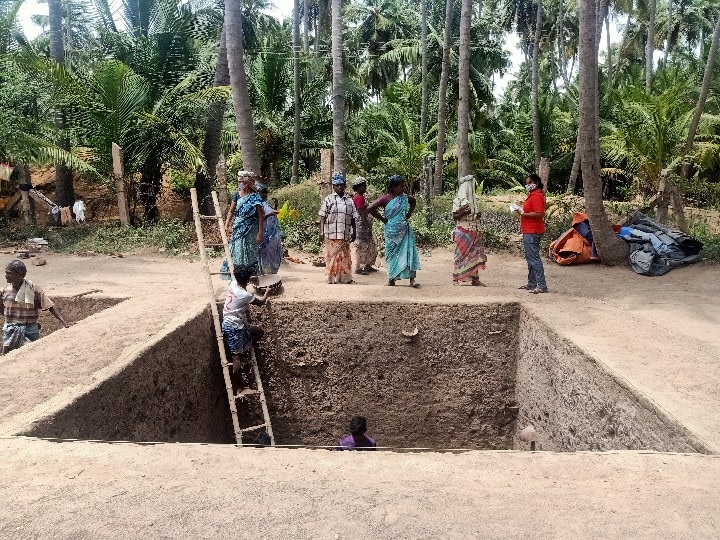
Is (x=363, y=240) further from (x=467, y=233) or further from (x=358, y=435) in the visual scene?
(x=358, y=435)

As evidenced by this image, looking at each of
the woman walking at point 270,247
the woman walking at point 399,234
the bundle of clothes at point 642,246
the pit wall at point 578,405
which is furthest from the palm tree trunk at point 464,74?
the pit wall at point 578,405

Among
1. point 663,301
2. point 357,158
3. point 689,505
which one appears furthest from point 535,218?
point 357,158

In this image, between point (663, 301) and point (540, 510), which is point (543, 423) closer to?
point (663, 301)

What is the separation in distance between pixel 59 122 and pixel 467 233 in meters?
10.5

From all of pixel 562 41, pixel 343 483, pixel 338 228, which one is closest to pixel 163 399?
pixel 343 483

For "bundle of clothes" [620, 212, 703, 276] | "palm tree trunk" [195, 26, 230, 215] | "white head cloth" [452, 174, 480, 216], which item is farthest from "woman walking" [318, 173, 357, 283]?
"palm tree trunk" [195, 26, 230, 215]

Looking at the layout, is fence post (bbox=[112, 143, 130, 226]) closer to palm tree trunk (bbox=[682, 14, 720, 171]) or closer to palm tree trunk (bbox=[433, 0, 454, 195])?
palm tree trunk (bbox=[433, 0, 454, 195])

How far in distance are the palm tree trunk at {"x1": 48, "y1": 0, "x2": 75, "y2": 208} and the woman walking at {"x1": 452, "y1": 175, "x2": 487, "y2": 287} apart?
9666 mm

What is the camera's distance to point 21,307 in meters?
5.13

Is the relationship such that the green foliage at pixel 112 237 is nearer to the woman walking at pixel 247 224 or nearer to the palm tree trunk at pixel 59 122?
the palm tree trunk at pixel 59 122

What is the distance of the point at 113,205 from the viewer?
13812 millimetres

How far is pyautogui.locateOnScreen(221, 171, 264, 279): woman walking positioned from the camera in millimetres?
6488

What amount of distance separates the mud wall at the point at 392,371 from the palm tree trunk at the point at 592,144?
342 centimetres

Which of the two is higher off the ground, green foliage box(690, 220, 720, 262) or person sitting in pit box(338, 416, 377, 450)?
green foliage box(690, 220, 720, 262)
